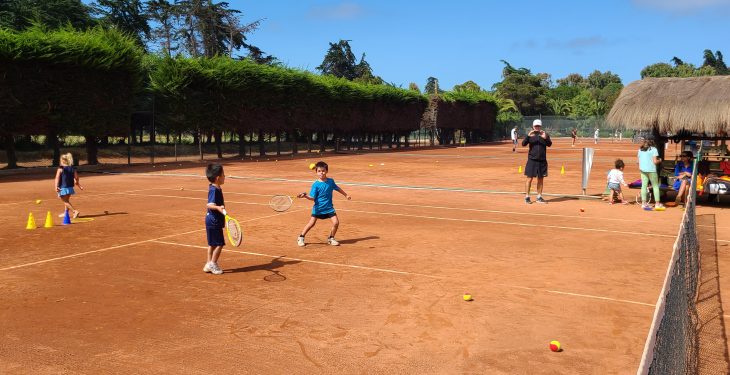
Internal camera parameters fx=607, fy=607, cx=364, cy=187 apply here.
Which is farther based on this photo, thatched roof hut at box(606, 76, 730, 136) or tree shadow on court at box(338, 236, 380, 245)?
thatched roof hut at box(606, 76, 730, 136)

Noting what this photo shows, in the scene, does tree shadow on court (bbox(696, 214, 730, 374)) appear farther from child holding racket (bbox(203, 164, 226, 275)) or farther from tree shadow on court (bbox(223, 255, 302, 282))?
child holding racket (bbox(203, 164, 226, 275))

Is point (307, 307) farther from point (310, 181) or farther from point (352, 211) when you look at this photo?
point (310, 181)

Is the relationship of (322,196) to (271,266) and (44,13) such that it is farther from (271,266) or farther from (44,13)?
(44,13)

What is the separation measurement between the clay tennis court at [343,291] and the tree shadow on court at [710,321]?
0.64 ft

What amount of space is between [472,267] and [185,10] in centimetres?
6510

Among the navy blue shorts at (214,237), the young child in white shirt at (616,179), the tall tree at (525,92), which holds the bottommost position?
the navy blue shorts at (214,237)

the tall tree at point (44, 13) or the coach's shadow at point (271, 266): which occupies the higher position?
the tall tree at point (44, 13)

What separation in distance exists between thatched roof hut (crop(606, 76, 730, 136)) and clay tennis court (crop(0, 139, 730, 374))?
238cm

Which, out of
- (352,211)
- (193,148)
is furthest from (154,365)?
(193,148)

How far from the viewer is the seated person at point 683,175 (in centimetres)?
1554

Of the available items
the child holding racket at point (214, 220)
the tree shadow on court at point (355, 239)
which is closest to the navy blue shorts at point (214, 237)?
the child holding racket at point (214, 220)

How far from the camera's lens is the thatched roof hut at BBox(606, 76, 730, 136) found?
15.5 meters

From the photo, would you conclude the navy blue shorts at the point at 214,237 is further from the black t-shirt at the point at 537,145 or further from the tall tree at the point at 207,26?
the tall tree at the point at 207,26

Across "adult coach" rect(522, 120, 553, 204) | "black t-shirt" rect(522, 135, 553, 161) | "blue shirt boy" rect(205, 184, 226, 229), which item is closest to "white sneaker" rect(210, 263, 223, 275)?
"blue shirt boy" rect(205, 184, 226, 229)
